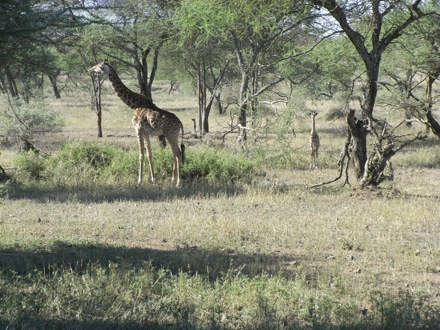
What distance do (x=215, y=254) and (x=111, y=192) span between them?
5.28 m

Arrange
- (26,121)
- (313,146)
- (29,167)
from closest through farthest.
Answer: (29,167) → (313,146) → (26,121)

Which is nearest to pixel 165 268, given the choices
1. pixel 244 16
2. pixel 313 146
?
pixel 244 16

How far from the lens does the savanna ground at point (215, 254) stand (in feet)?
17.0

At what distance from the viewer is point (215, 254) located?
7.35 meters

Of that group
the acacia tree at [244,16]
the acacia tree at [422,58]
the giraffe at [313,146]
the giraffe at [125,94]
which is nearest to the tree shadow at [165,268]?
the acacia tree at [244,16]

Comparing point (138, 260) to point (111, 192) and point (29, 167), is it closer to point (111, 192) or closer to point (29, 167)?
point (111, 192)

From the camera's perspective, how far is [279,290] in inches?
225

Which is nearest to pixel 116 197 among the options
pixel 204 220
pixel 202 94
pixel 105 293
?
pixel 204 220

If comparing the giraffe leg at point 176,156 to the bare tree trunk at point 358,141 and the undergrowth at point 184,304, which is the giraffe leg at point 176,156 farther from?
the undergrowth at point 184,304

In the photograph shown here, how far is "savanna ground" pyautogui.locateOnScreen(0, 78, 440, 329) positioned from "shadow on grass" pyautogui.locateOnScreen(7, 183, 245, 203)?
0.04 m

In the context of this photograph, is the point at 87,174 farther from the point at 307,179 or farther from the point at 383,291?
the point at 383,291

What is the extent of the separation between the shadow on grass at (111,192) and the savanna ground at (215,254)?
0.04 meters

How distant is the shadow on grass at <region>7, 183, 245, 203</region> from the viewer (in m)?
11.6

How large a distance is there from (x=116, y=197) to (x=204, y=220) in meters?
3.15
